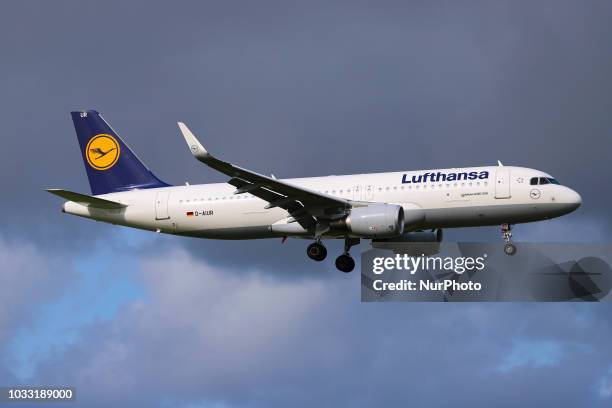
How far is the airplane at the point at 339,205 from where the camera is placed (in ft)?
195

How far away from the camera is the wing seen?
56.8 metres

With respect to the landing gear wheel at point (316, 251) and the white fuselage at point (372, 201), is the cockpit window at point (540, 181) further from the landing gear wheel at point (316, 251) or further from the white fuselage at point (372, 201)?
the landing gear wheel at point (316, 251)

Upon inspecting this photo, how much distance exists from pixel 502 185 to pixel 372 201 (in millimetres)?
5612

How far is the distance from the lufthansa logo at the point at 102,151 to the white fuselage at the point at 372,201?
288 cm

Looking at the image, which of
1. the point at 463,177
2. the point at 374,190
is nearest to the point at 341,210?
the point at 374,190

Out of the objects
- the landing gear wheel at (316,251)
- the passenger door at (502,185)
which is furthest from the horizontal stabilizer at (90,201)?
the passenger door at (502,185)

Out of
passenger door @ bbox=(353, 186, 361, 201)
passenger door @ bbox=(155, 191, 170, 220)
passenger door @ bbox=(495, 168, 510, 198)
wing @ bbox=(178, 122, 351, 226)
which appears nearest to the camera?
wing @ bbox=(178, 122, 351, 226)

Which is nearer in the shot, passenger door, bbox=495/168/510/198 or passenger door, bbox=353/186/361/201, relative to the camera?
passenger door, bbox=495/168/510/198

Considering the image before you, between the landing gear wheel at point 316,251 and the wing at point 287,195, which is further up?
the wing at point 287,195

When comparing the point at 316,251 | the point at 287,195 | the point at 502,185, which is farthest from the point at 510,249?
the point at 287,195

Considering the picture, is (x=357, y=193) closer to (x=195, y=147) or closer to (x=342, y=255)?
(x=342, y=255)

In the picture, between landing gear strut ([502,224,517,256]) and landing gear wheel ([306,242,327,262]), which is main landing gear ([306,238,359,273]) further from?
landing gear strut ([502,224,517,256])

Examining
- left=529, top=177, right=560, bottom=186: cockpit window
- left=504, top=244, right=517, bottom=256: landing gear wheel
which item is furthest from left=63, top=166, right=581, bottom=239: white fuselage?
left=504, top=244, right=517, bottom=256: landing gear wheel

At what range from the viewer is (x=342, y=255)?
63.7 m
